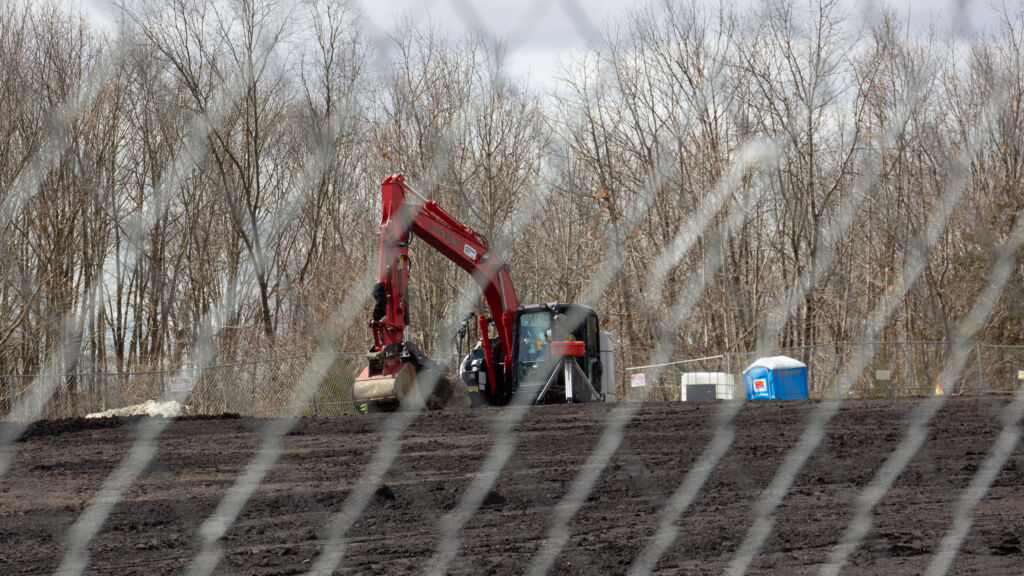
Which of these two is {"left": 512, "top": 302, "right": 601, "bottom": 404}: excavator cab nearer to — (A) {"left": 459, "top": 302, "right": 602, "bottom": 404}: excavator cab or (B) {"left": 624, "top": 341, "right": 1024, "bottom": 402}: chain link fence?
(A) {"left": 459, "top": 302, "right": 602, "bottom": 404}: excavator cab

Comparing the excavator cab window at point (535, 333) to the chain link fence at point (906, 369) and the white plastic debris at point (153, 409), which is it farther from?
the chain link fence at point (906, 369)

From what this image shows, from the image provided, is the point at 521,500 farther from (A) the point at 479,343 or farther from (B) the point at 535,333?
(A) the point at 479,343

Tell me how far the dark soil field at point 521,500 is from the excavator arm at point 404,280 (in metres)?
1.59

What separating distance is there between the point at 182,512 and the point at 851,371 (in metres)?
14.4

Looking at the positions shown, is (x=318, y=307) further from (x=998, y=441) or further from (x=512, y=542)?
(x=512, y=542)

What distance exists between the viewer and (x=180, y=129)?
17562 millimetres

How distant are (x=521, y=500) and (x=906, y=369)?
14.1m

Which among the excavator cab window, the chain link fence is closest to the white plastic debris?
the excavator cab window

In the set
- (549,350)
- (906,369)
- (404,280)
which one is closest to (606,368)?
(549,350)

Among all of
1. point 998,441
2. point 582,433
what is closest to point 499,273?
point 582,433

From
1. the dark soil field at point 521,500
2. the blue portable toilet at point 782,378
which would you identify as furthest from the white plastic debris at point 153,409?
the blue portable toilet at point 782,378

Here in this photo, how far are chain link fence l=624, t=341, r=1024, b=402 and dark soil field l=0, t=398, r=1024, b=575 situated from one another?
8870mm

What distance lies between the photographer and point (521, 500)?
174 inches

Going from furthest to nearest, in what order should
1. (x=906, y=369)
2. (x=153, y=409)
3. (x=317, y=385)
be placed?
(x=906, y=369)
(x=317, y=385)
(x=153, y=409)
